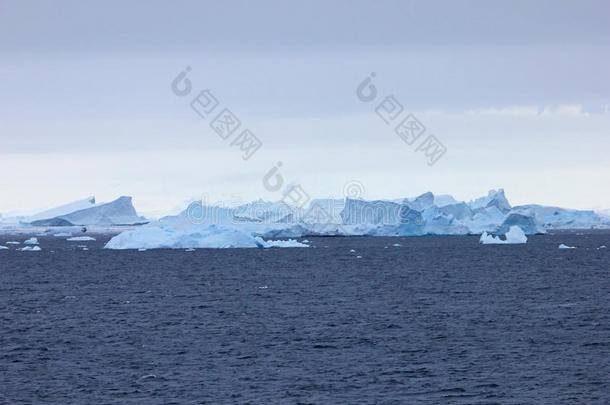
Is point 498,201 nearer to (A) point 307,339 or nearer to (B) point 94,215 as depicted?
(B) point 94,215

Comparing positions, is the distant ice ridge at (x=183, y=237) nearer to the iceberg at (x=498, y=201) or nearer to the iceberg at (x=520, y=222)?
the iceberg at (x=520, y=222)

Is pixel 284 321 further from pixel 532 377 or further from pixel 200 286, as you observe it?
pixel 200 286

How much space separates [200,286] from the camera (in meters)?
41.4

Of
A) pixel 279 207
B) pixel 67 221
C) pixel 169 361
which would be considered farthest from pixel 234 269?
pixel 67 221

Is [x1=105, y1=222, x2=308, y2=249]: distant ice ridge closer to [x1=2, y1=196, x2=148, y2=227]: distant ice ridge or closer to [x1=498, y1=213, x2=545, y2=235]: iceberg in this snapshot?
[x1=498, y1=213, x2=545, y2=235]: iceberg

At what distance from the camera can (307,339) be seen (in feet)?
76.9

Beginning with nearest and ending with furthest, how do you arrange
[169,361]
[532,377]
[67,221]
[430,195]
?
[532,377], [169,361], [430,195], [67,221]

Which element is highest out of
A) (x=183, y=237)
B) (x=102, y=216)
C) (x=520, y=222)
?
(x=102, y=216)

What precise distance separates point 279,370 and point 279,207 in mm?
84181

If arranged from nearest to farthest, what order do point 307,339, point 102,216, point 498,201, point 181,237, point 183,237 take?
1. point 307,339
2. point 183,237
3. point 181,237
4. point 498,201
5. point 102,216

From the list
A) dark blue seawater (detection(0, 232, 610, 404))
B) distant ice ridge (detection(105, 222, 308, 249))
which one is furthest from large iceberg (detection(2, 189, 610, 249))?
dark blue seawater (detection(0, 232, 610, 404))

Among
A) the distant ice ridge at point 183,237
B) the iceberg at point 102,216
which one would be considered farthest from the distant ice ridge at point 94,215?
the distant ice ridge at point 183,237

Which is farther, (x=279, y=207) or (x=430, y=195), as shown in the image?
(x=279, y=207)

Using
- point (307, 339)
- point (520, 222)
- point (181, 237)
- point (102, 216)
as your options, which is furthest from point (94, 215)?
point (307, 339)
